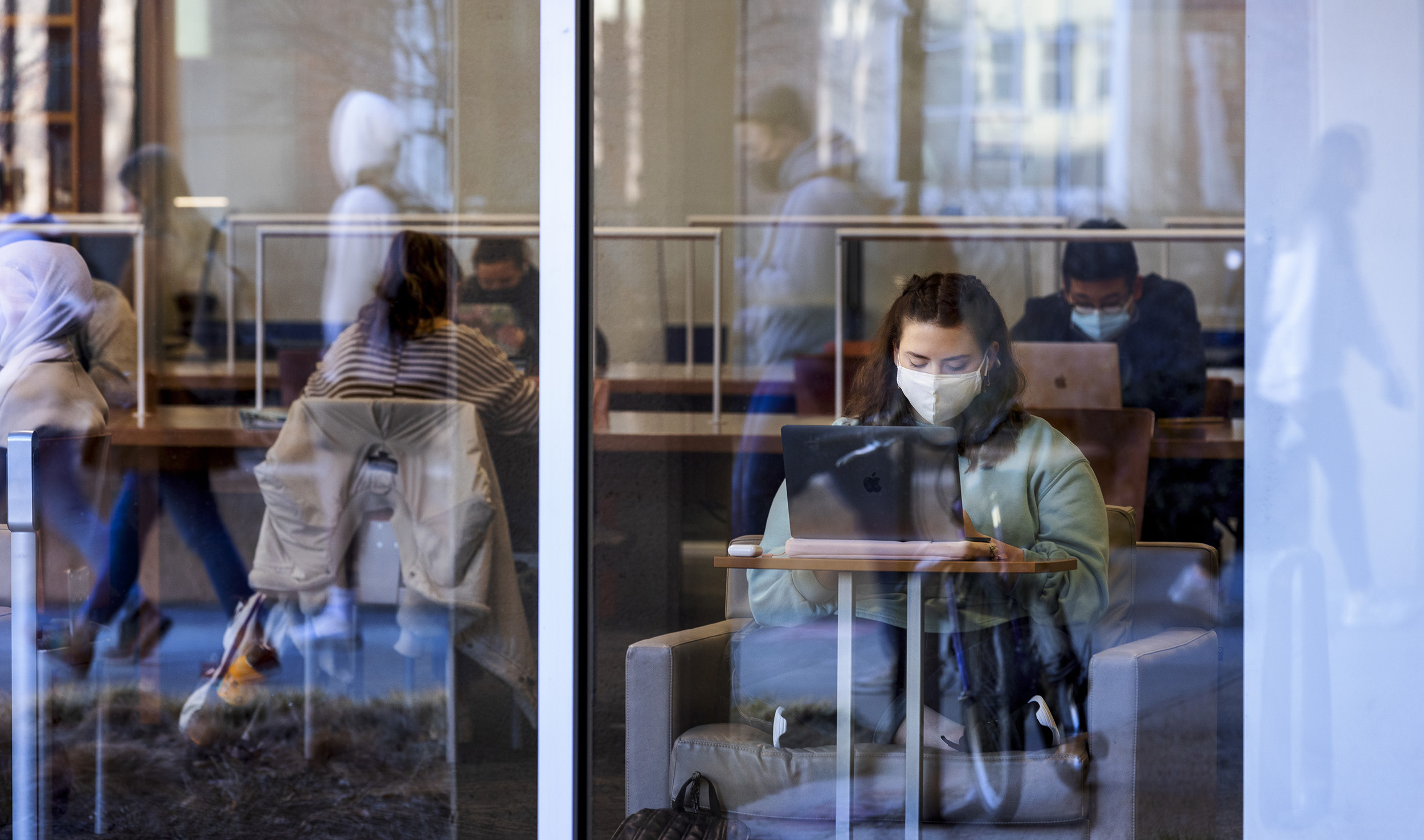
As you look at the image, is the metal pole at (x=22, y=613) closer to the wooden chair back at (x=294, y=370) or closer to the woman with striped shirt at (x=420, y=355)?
the woman with striped shirt at (x=420, y=355)

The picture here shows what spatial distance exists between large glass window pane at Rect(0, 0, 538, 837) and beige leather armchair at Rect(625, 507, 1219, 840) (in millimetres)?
233

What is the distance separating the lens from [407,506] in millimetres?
2770

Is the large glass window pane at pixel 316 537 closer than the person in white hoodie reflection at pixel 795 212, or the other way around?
the large glass window pane at pixel 316 537

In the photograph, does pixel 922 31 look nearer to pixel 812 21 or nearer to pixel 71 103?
pixel 812 21

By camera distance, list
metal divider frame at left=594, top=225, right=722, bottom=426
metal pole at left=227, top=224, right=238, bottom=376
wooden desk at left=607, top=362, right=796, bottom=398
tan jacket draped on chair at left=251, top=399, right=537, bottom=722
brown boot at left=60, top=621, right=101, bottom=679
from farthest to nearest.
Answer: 1. metal pole at left=227, top=224, right=238, bottom=376
2. wooden desk at left=607, top=362, right=796, bottom=398
3. metal divider frame at left=594, top=225, right=722, bottom=426
4. tan jacket draped on chair at left=251, top=399, right=537, bottom=722
5. brown boot at left=60, top=621, right=101, bottom=679

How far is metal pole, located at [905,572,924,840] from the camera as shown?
1815mm

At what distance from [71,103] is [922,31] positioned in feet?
18.4

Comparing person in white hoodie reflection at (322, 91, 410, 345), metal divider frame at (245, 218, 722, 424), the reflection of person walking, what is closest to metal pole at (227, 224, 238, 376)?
metal divider frame at (245, 218, 722, 424)

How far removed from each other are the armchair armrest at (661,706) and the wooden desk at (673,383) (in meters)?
2.00

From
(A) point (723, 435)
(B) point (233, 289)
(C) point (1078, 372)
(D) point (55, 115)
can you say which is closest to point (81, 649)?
(A) point (723, 435)

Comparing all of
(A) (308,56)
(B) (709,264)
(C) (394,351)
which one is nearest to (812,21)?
(B) (709,264)

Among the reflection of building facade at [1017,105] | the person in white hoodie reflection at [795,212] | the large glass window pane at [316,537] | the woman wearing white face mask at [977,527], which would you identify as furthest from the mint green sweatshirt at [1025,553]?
the reflection of building facade at [1017,105]

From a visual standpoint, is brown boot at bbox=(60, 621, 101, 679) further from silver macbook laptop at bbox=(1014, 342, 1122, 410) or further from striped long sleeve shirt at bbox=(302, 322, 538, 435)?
silver macbook laptop at bbox=(1014, 342, 1122, 410)

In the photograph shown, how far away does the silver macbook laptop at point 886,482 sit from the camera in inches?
66.6
